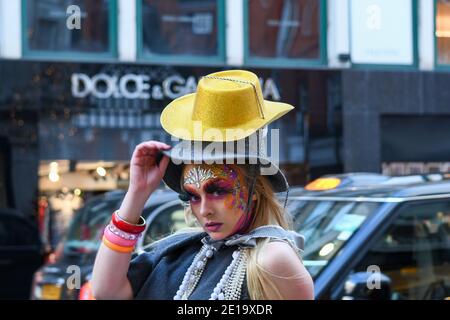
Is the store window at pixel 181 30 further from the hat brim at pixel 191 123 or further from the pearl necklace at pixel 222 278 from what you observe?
the pearl necklace at pixel 222 278

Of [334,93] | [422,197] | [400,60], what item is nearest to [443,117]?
[400,60]

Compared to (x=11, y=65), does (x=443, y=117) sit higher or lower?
lower

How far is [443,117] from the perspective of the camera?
1409 cm

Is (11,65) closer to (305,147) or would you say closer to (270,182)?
(305,147)

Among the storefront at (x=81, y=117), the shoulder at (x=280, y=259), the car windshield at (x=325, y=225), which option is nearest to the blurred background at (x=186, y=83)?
the storefront at (x=81, y=117)

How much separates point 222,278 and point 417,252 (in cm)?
251

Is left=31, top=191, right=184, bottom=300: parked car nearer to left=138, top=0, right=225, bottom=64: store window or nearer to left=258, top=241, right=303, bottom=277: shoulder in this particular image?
left=258, top=241, right=303, bottom=277: shoulder

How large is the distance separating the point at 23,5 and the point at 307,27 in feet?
15.8

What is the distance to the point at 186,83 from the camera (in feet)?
40.3

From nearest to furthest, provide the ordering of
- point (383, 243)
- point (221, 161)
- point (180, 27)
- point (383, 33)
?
point (221, 161) < point (383, 243) < point (180, 27) < point (383, 33)

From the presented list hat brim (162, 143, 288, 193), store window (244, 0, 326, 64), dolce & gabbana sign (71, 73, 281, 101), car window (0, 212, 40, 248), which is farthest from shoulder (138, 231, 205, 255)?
store window (244, 0, 326, 64)

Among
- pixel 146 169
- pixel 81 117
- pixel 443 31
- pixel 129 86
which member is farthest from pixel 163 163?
pixel 443 31

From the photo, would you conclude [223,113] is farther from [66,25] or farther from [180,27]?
[180,27]

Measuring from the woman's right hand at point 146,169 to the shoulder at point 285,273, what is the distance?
392 millimetres
